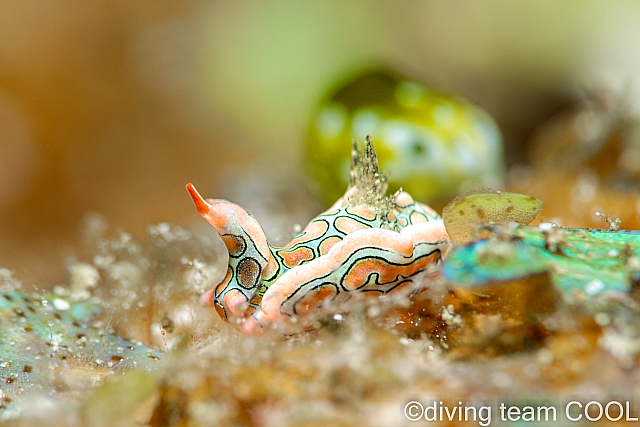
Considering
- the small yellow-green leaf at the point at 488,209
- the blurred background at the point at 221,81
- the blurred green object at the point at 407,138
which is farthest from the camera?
the blurred background at the point at 221,81

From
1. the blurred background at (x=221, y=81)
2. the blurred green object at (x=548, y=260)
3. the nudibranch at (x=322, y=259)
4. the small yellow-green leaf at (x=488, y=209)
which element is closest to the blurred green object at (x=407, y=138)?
the blurred background at (x=221, y=81)

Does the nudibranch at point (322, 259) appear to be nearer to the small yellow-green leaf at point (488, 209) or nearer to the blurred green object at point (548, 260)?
the small yellow-green leaf at point (488, 209)

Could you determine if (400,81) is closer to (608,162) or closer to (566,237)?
(608,162)

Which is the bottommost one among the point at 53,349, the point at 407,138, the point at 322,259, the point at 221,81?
the point at 53,349

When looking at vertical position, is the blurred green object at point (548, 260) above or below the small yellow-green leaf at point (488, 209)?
below

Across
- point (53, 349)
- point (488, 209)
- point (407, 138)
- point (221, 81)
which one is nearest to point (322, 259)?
point (488, 209)

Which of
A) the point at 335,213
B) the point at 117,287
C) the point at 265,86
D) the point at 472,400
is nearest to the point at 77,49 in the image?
the point at 265,86

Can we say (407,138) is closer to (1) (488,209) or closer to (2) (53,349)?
(1) (488,209)
